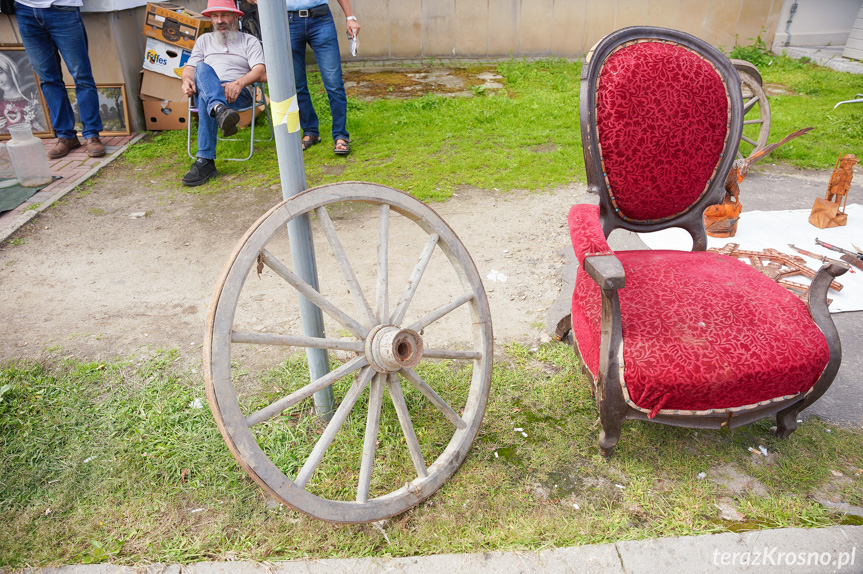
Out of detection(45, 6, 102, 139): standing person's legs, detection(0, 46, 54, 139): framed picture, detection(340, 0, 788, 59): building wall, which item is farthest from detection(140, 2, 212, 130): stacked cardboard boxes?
detection(340, 0, 788, 59): building wall

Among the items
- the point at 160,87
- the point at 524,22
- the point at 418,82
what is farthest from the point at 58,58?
the point at 524,22

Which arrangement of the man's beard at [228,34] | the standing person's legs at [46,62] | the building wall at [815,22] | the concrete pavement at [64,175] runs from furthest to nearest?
1. the building wall at [815,22]
2. the standing person's legs at [46,62]
3. the man's beard at [228,34]
4. the concrete pavement at [64,175]

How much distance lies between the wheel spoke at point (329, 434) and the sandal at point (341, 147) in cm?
402

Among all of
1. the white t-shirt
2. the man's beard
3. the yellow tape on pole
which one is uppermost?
the yellow tape on pole

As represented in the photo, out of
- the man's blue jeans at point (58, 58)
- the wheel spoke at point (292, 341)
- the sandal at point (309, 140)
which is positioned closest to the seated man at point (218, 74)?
the sandal at point (309, 140)

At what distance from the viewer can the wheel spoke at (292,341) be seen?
71.5 inches

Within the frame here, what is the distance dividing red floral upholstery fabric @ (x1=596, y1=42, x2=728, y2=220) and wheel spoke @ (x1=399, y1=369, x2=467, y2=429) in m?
1.25

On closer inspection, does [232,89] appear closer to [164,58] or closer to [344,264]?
[164,58]

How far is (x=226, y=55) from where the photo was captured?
5.26 meters

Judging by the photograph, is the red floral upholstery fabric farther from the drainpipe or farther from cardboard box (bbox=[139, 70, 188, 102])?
the drainpipe

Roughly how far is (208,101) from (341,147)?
1263 millimetres

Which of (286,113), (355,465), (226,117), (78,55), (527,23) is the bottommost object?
(355,465)

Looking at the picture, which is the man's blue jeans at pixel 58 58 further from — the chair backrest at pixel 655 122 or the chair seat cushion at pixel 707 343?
the chair seat cushion at pixel 707 343

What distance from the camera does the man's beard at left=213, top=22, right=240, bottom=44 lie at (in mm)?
5203
